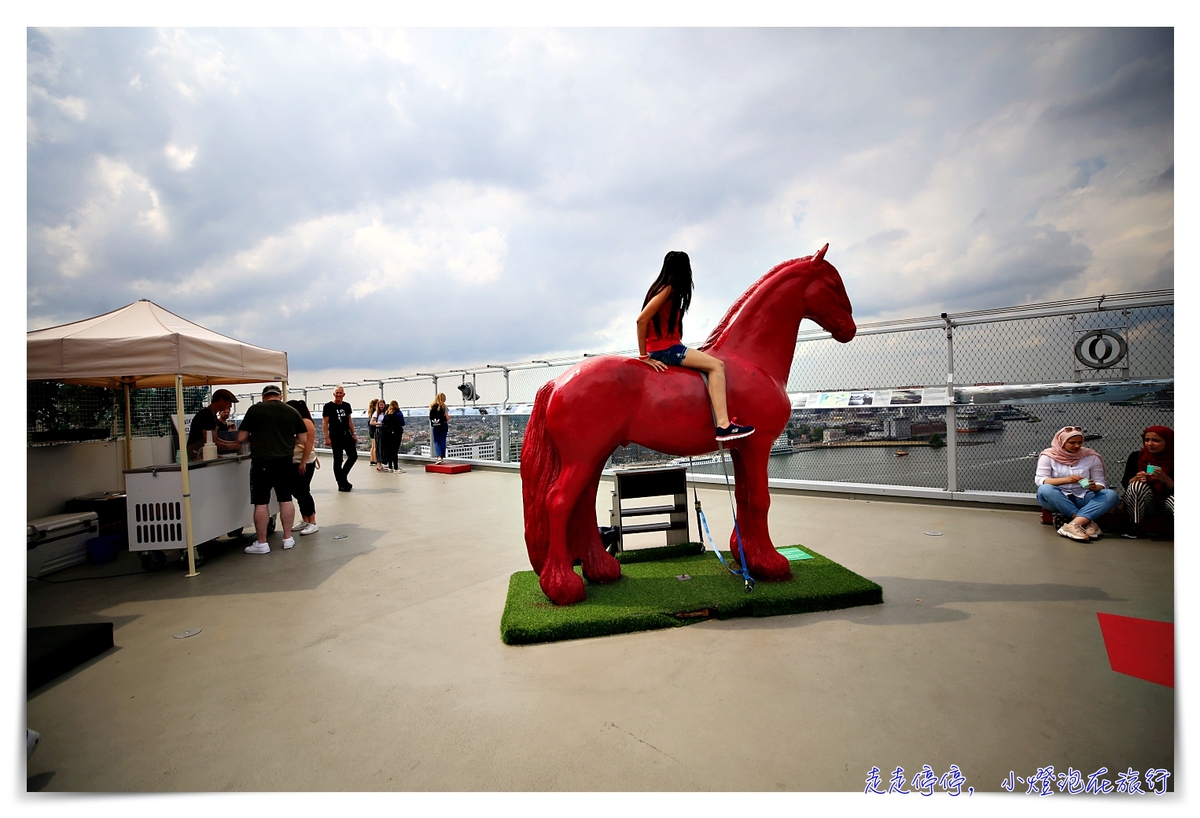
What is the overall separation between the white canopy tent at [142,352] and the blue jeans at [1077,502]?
7.70 metres

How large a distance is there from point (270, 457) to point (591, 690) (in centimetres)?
425

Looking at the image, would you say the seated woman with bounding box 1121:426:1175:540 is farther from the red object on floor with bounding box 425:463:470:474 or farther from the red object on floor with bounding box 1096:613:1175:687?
the red object on floor with bounding box 425:463:470:474

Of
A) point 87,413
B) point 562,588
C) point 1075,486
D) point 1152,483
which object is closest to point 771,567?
point 562,588

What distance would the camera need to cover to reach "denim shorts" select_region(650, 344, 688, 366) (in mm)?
3297

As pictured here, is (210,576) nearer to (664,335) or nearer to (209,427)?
(209,427)

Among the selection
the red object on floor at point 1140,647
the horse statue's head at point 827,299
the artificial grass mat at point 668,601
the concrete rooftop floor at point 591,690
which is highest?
the horse statue's head at point 827,299

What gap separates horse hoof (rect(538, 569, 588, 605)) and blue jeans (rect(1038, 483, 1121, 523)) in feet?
15.1

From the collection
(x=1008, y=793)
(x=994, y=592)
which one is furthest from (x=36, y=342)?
(x=994, y=592)

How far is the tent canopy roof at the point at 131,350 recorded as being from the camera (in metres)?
3.97

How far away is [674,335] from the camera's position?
3.37 m

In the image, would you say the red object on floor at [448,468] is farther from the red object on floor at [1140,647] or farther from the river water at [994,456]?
the red object on floor at [1140,647]

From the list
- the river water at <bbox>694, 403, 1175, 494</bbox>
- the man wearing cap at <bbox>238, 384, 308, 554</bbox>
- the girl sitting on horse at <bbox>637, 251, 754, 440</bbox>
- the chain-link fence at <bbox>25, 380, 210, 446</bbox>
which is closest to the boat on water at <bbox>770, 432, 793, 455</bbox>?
the river water at <bbox>694, 403, 1175, 494</bbox>

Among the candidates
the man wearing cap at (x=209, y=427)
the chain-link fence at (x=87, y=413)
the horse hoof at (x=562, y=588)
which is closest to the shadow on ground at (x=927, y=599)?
the horse hoof at (x=562, y=588)

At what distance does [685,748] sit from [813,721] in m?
0.56
